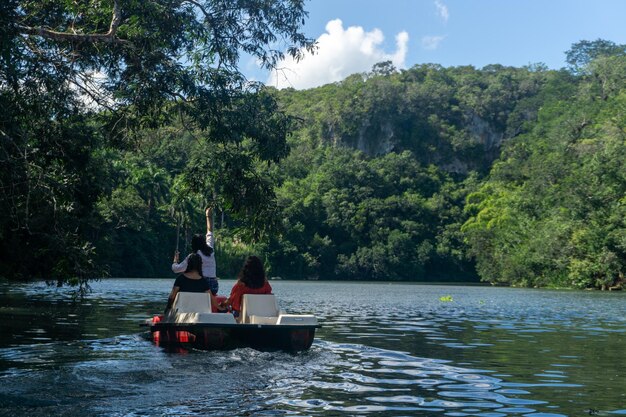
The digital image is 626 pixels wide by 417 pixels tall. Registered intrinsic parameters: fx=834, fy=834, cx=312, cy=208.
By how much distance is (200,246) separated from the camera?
16328 mm

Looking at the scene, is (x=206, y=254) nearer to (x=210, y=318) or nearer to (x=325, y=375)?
(x=210, y=318)

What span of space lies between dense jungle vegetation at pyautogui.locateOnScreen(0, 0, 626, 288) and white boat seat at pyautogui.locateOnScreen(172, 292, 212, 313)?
5.66 ft

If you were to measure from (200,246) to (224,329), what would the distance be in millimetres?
2535

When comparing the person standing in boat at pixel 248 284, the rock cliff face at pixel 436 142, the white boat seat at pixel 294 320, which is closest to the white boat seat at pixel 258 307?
the person standing in boat at pixel 248 284

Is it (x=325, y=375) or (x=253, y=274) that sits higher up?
(x=253, y=274)

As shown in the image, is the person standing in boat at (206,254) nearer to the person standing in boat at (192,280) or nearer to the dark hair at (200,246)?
the dark hair at (200,246)

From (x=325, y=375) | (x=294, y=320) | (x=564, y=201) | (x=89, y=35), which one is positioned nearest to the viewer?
(x=325, y=375)

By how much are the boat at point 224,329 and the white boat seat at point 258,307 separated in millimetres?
19

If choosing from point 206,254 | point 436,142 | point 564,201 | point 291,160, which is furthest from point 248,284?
point 436,142

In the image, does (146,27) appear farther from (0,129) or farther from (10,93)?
(0,129)

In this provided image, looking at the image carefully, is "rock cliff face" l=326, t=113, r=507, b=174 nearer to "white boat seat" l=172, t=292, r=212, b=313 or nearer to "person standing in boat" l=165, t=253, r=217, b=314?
"person standing in boat" l=165, t=253, r=217, b=314

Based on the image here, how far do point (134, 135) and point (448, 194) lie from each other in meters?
118

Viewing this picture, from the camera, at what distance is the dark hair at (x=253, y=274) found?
1585 centimetres

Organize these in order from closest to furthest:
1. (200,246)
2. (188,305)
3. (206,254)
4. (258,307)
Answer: (188,305) → (258,307) → (200,246) → (206,254)
